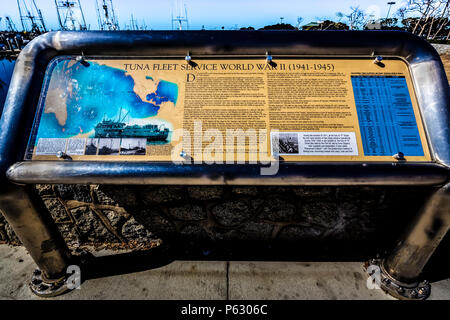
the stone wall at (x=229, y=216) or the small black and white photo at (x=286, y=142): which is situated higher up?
the small black and white photo at (x=286, y=142)

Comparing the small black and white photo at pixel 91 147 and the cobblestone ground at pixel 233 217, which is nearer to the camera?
the small black and white photo at pixel 91 147

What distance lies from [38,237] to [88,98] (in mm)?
989

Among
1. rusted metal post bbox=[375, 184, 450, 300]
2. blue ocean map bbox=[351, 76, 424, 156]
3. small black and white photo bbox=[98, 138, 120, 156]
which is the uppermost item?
blue ocean map bbox=[351, 76, 424, 156]

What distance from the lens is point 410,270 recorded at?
163cm

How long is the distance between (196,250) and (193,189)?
62 centimetres

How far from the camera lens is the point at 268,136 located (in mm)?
1345

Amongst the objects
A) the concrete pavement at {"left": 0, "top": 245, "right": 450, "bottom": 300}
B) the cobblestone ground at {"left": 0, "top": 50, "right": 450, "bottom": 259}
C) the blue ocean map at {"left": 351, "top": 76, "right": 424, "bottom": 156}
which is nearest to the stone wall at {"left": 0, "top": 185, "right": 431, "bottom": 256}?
the cobblestone ground at {"left": 0, "top": 50, "right": 450, "bottom": 259}

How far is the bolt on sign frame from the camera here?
4.17 ft

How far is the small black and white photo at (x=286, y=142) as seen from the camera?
4.36ft

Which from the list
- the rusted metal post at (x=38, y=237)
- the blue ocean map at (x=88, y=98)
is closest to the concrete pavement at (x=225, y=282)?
the rusted metal post at (x=38, y=237)

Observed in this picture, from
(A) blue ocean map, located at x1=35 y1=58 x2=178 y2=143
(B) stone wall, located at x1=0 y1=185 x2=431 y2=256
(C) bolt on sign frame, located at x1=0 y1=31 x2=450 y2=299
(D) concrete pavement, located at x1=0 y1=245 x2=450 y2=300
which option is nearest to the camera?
(C) bolt on sign frame, located at x1=0 y1=31 x2=450 y2=299

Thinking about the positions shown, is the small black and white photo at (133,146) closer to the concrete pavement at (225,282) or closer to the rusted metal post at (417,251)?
the concrete pavement at (225,282)

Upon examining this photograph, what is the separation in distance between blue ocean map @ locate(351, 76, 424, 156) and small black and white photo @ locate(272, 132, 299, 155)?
40 cm

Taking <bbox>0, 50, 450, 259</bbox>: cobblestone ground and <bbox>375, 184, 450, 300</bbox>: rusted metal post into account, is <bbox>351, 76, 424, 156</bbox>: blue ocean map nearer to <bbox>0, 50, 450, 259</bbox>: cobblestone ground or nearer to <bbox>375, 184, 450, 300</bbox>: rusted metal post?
<bbox>375, 184, 450, 300</bbox>: rusted metal post
